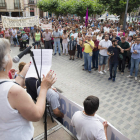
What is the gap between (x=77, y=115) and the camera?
223cm

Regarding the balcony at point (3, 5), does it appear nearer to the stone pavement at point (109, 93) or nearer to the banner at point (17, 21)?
the banner at point (17, 21)

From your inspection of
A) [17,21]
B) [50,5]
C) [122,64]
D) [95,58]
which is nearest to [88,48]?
[95,58]

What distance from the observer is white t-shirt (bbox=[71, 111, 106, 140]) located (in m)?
2.00

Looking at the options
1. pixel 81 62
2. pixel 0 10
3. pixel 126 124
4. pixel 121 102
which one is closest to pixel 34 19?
pixel 81 62

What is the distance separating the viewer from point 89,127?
2.03 meters

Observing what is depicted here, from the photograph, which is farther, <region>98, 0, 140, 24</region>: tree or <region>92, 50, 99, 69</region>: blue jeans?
<region>98, 0, 140, 24</region>: tree

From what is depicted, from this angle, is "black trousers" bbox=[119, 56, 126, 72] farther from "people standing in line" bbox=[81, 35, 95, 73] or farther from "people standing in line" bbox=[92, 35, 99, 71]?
"people standing in line" bbox=[81, 35, 95, 73]

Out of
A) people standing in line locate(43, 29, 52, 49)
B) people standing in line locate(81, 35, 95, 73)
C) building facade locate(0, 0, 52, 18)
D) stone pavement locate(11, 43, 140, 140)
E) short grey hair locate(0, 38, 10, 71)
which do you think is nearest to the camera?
short grey hair locate(0, 38, 10, 71)

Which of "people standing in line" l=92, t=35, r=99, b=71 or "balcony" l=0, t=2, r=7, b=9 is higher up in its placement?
"balcony" l=0, t=2, r=7, b=9

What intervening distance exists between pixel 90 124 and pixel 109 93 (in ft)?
11.6

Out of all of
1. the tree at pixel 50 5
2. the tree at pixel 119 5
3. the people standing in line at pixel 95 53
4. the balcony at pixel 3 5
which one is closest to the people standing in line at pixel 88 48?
the people standing in line at pixel 95 53

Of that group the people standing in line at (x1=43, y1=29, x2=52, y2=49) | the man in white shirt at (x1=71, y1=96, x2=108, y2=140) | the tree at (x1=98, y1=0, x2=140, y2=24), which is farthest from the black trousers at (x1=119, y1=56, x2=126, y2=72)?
the tree at (x1=98, y1=0, x2=140, y2=24)

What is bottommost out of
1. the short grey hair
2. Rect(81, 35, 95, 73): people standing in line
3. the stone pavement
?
the stone pavement

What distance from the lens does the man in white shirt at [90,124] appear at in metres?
2.00
